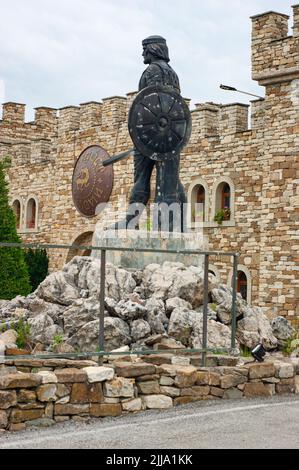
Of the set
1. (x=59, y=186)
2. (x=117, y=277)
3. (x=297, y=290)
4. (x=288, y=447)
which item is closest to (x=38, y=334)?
(x=117, y=277)

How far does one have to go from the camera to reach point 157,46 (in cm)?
1283

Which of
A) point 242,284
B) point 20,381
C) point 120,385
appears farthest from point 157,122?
point 242,284

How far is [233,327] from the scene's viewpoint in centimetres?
1020

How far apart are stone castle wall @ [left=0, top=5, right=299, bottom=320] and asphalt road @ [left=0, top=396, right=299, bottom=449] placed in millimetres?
11154

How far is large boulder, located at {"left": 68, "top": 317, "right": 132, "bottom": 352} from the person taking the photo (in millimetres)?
9836

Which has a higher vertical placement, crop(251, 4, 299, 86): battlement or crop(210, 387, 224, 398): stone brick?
crop(251, 4, 299, 86): battlement

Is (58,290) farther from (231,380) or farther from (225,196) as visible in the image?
(225,196)

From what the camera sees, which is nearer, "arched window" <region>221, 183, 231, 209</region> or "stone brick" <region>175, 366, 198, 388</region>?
"stone brick" <region>175, 366, 198, 388</region>

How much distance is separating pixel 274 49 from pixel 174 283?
36.1 feet

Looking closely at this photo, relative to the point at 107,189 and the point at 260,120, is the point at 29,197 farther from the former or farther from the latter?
the point at 260,120

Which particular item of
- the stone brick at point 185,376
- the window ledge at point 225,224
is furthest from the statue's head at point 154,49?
the window ledge at point 225,224

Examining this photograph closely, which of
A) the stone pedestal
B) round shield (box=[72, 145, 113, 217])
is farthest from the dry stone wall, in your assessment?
round shield (box=[72, 145, 113, 217])

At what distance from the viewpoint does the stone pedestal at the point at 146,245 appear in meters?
11.9

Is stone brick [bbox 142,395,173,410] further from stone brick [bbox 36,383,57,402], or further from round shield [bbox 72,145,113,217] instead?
round shield [bbox 72,145,113,217]
